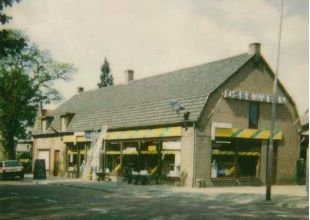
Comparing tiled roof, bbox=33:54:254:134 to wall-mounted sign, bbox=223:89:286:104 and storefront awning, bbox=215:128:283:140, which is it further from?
storefront awning, bbox=215:128:283:140

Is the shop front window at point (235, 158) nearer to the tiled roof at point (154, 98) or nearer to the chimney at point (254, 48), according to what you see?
the tiled roof at point (154, 98)

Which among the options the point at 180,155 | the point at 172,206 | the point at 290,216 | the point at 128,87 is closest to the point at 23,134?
the point at 128,87

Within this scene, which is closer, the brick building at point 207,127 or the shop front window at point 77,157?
the brick building at point 207,127

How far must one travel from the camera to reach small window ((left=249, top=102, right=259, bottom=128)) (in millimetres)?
31312

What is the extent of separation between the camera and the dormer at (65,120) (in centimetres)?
4331

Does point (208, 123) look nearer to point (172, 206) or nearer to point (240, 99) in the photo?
point (240, 99)

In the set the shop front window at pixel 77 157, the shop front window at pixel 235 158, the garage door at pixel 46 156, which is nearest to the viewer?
the shop front window at pixel 235 158

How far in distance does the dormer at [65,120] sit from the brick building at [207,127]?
6669 mm

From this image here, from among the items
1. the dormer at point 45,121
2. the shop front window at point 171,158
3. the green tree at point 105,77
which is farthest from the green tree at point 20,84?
the green tree at point 105,77

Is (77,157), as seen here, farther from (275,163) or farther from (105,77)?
(105,77)

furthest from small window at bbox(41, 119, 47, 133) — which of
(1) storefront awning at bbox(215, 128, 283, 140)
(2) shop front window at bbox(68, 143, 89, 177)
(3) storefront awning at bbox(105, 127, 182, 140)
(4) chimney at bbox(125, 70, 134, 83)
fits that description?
(1) storefront awning at bbox(215, 128, 283, 140)

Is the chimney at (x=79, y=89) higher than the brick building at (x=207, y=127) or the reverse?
higher

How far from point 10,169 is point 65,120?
7.53m

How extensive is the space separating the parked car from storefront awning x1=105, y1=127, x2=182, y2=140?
7557 mm
